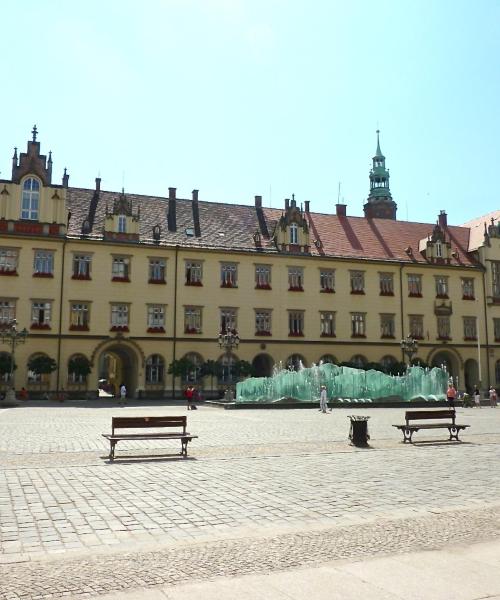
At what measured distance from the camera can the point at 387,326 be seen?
5294cm

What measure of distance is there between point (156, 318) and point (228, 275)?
6991 mm

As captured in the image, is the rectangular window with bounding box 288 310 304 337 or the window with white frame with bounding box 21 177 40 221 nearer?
the window with white frame with bounding box 21 177 40 221

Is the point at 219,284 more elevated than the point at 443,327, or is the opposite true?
the point at 219,284

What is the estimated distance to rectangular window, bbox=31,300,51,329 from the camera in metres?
44.2

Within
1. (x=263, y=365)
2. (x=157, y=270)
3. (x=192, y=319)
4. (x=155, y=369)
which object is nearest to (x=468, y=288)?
(x=263, y=365)

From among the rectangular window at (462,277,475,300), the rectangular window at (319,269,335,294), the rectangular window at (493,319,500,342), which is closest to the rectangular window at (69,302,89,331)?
the rectangular window at (319,269,335,294)

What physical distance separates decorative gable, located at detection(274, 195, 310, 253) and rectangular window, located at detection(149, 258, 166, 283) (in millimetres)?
10241

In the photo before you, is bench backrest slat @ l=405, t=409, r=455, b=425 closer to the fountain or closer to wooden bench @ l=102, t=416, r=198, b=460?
wooden bench @ l=102, t=416, r=198, b=460

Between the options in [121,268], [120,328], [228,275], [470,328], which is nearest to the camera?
[120,328]

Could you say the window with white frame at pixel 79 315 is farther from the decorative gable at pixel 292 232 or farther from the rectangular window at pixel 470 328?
the rectangular window at pixel 470 328

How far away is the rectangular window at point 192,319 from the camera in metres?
47.7

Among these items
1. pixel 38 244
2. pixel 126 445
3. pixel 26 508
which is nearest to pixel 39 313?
pixel 38 244

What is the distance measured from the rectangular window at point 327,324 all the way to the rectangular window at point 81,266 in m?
19.6

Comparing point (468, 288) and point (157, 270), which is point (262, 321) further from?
point (468, 288)
